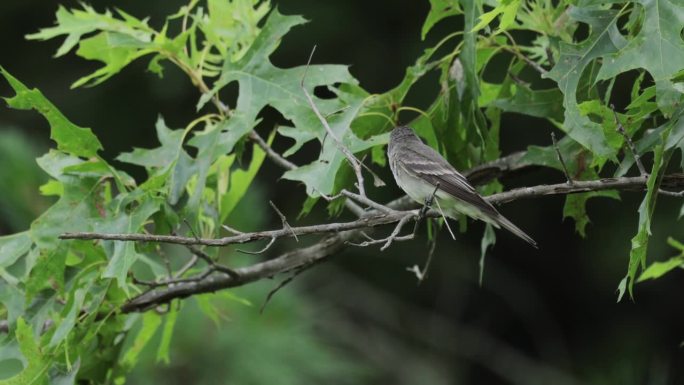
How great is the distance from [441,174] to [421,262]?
228 inches

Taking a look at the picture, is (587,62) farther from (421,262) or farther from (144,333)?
(421,262)

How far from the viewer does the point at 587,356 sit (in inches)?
348

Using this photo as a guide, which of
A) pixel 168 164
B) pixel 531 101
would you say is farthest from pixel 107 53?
pixel 531 101

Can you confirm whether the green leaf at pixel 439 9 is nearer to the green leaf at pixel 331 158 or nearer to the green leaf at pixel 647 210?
the green leaf at pixel 331 158

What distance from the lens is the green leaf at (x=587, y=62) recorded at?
9.29 feet

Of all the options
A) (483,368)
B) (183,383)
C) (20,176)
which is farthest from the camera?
(483,368)

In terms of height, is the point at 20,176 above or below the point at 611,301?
above

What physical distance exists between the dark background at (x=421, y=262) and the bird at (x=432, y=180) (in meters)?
4.36

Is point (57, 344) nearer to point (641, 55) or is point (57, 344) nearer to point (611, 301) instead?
point (641, 55)

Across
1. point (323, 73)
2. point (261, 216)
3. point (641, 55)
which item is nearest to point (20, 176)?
point (261, 216)

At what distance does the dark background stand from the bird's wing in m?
4.38

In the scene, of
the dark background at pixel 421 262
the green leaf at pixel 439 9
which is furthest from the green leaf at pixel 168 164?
the dark background at pixel 421 262

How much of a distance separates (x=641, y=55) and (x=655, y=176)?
30cm

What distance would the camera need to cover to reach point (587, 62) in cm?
286
